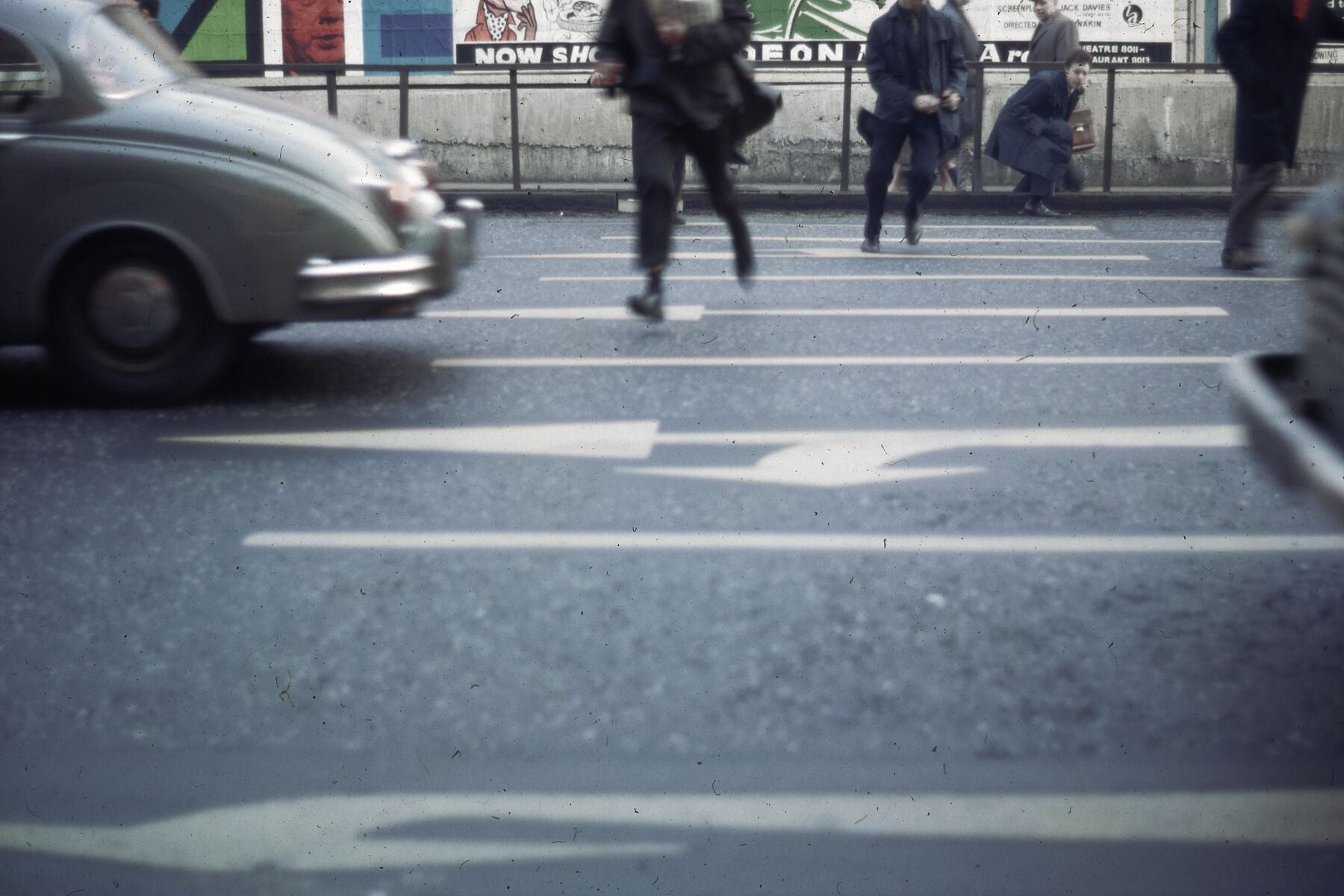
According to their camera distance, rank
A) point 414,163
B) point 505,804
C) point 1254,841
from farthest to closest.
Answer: point 414,163, point 505,804, point 1254,841

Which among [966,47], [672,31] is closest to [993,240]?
[966,47]

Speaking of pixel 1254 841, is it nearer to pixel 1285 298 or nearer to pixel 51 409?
pixel 51 409

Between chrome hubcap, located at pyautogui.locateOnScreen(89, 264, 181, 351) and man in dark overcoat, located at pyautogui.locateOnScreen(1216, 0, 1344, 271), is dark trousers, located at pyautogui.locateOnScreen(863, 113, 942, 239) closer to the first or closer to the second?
man in dark overcoat, located at pyautogui.locateOnScreen(1216, 0, 1344, 271)

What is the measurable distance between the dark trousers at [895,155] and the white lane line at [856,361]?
421cm

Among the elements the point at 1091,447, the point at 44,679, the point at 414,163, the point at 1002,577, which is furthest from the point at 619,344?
the point at 44,679

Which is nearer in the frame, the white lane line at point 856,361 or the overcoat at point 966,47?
the white lane line at point 856,361

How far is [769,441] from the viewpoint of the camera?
5.26m

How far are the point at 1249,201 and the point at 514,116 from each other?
8.74 m

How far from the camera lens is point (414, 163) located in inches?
264

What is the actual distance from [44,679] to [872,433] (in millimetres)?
2815

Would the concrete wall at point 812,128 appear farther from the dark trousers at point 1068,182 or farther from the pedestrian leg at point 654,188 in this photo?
the pedestrian leg at point 654,188

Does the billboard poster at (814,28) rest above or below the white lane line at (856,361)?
above

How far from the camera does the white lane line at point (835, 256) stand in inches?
419

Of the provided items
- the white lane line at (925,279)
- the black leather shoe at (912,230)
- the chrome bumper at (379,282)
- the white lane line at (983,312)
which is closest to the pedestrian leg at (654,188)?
the white lane line at (983,312)
